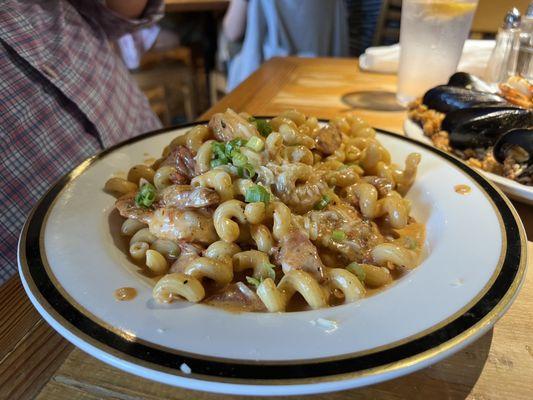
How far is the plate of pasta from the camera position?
0.61m

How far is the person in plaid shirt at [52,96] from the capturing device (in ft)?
4.47

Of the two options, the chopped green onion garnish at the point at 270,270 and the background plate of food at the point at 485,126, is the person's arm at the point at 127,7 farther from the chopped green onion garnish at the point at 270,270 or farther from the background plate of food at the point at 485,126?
the chopped green onion garnish at the point at 270,270

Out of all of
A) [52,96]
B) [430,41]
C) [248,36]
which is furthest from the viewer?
[248,36]

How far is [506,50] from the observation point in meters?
1.84

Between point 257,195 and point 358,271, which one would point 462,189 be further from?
point 257,195

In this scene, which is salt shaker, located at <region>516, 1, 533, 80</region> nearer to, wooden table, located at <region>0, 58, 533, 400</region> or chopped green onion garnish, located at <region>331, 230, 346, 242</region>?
wooden table, located at <region>0, 58, 533, 400</region>

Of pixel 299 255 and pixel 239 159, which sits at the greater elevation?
pixel 239 159

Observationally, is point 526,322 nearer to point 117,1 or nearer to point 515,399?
point 515,399

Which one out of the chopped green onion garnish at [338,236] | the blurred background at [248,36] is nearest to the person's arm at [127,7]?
the blurred background at [248,36]

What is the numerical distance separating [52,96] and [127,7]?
0.74 metres

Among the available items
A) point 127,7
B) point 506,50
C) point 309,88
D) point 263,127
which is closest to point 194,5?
point 127,7

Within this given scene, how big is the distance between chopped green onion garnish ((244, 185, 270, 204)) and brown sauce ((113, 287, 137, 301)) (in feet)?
1.01

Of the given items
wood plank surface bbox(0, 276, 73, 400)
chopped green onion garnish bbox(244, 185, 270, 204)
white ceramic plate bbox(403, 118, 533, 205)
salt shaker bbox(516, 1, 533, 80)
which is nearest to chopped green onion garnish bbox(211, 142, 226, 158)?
chopped green onion garnish bbox(244, 185, 270, 204)

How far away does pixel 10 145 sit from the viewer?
1374 millimetres
